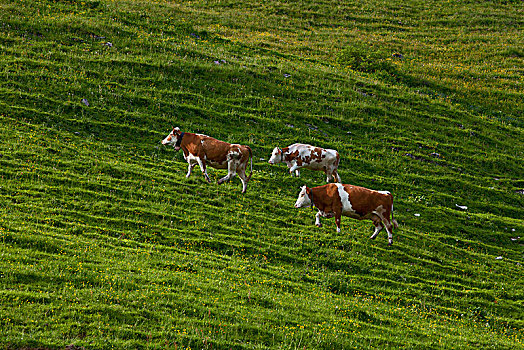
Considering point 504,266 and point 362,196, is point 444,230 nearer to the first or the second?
point 504,266

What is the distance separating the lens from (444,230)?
79.8ft

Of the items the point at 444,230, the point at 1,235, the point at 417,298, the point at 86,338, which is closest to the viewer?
the point at 86,338

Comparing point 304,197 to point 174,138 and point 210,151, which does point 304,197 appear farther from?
point 174,138

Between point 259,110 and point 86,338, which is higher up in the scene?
point 259,110

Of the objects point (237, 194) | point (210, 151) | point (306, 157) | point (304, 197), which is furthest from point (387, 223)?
point (210, 151)

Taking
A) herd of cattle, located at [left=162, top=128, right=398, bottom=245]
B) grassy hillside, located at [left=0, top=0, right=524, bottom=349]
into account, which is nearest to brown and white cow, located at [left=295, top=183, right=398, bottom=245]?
herd of cattle, located at [left=162, top=128, right=398, bottom=245]

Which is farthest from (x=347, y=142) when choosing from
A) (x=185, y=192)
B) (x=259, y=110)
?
(x=185, y=192)

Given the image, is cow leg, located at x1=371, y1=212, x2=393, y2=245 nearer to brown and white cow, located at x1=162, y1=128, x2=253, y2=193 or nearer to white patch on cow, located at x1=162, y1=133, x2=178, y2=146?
brown and white cow, located at x1=162, y1=128, x2=253, y2=193

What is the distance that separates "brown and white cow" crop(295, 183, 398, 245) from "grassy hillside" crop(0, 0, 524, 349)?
5.42 ft

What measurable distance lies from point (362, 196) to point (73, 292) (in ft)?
40.9

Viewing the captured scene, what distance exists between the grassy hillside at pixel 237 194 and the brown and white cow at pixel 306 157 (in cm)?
117

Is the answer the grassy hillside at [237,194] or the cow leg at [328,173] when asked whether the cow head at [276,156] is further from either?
the cow leg at [328,173]

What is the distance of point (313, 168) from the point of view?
26.0 metres

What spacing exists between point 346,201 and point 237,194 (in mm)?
6529
